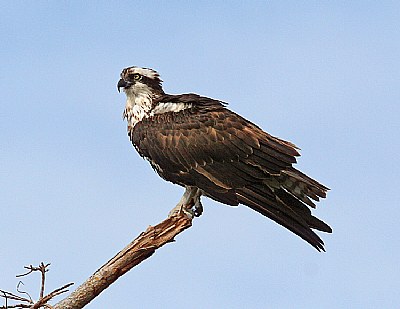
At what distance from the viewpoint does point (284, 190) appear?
448 inches

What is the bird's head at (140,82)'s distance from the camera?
1280cm

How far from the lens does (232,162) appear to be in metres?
11.6

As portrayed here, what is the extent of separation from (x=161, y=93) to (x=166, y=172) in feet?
5.51

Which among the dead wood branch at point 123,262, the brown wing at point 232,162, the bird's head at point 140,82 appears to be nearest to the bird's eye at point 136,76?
the bird's head at point 140,82

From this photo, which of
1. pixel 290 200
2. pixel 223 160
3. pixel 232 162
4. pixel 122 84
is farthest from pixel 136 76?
pixel 290 200

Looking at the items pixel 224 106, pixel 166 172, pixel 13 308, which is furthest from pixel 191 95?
pixel 13 308

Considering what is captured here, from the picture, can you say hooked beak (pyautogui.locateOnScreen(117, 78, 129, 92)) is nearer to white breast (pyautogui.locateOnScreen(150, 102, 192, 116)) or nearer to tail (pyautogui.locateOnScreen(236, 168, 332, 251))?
white breast (pyautogui.locateOnScreen(150, 102, 192, 116))

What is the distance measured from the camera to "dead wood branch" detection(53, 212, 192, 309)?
9625 millimetres

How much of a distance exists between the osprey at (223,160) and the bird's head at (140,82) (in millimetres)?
393

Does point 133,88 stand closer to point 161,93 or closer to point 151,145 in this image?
point 161,93

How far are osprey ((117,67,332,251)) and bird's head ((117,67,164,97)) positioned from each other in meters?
0.39

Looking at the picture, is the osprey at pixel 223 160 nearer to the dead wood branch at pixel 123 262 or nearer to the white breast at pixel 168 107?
the white breast at pixel 168 107

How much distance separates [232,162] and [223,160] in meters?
0.14

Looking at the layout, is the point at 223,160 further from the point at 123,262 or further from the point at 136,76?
the point at 123,262
